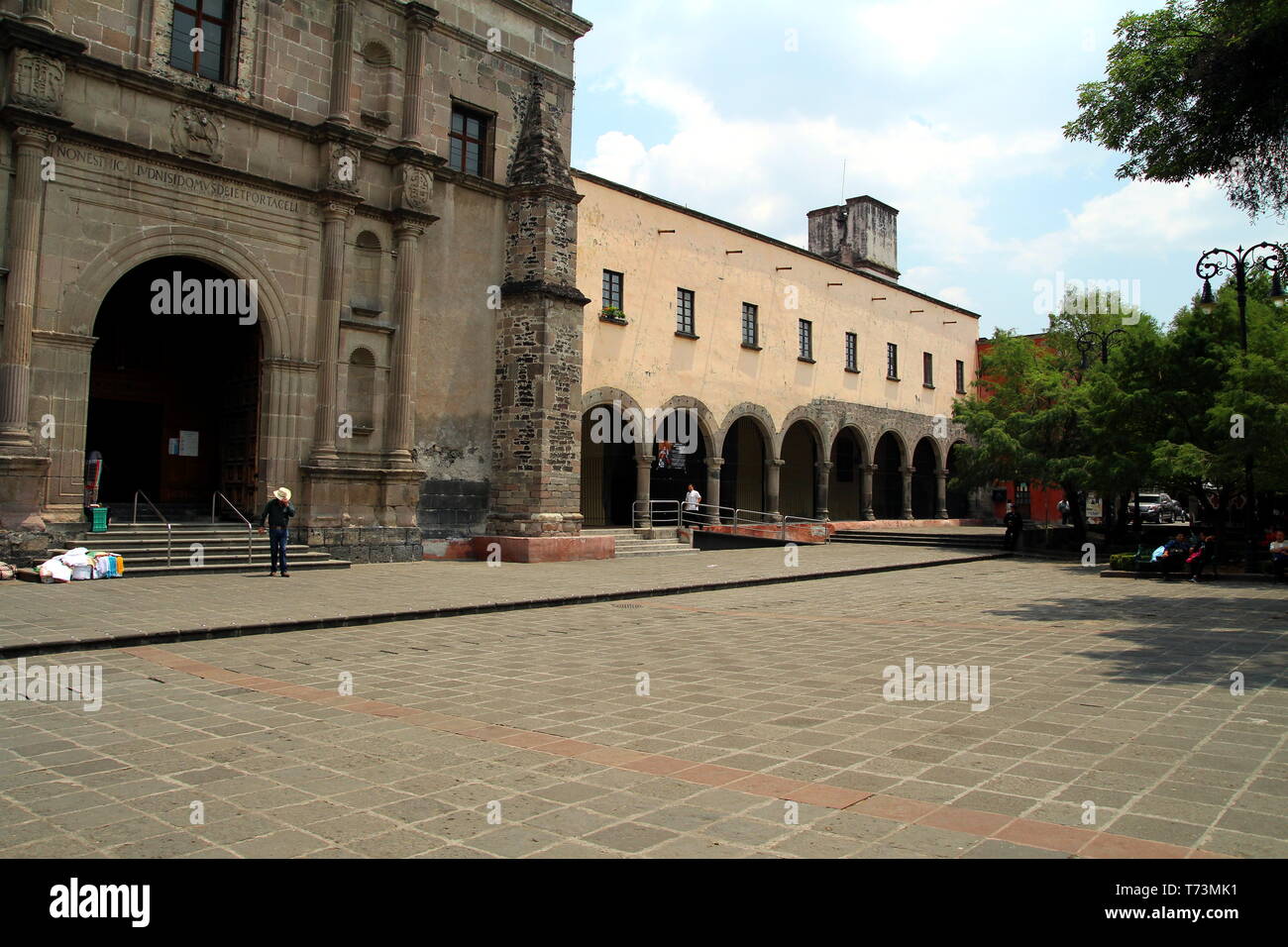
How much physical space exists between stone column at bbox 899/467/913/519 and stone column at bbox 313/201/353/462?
24910 mm

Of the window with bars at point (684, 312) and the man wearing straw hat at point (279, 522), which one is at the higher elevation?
the window with bars at point (684, 312)

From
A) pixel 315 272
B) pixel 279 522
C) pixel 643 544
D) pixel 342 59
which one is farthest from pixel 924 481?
pixel 279 522

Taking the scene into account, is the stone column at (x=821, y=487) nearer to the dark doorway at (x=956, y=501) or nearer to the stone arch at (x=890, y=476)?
the stone arch at (x=890, y=476)

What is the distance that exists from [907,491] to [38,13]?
31.1 m

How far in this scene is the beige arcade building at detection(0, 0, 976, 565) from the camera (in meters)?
13.8

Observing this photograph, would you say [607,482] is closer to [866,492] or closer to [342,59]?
[866,492]

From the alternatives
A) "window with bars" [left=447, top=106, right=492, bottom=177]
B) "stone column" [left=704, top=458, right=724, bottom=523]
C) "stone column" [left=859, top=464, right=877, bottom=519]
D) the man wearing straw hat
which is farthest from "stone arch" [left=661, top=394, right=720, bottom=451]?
the man wearing straw hat

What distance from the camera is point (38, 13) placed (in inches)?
534

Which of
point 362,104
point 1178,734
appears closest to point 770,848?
point 1178,734

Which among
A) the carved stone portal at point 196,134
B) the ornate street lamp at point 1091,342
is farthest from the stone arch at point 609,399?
the ornate street lamp at point 1091,342

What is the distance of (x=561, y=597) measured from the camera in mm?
12422

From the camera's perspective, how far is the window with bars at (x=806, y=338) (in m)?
30.7

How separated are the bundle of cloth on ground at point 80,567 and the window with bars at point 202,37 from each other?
8.89m

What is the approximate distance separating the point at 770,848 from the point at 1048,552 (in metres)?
26.0
